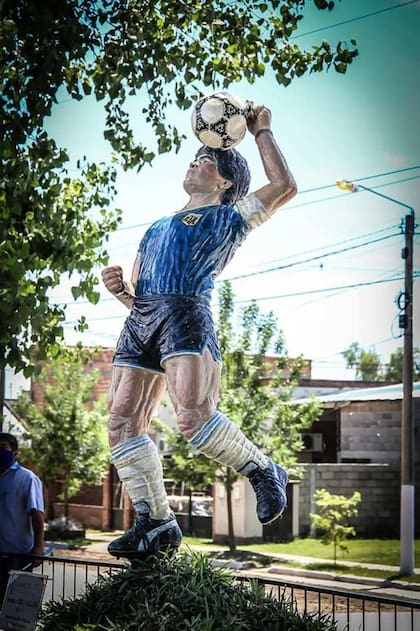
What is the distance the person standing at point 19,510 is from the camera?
219 inches

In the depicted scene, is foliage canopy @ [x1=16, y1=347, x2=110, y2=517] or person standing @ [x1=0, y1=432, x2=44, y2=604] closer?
person standing @ [x1=0, y1=432, x2=44, y2=604]

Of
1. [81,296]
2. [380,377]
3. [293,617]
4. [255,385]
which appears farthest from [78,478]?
[380,377]

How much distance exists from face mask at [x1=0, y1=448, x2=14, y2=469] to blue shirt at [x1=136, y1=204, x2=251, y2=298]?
261cm

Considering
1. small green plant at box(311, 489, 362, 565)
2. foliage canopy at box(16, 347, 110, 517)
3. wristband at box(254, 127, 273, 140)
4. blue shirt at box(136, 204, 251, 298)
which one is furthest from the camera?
foliage canopy at box(16, 347, 110, 517)

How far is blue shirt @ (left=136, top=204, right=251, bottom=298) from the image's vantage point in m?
3.37

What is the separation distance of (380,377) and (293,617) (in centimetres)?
5363

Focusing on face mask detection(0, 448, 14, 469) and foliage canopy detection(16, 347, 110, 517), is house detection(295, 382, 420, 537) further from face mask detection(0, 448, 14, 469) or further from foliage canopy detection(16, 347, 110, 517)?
face mask detection(0, 448, 14, 469)

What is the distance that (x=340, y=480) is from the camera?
17.5 metres

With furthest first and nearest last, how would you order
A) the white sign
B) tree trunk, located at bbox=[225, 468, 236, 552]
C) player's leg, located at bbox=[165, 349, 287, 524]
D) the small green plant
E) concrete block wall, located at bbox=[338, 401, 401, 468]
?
concrete block wall, located at bbox=[338, 401, 401, 468]
tree trunk, located at bbox=[225, 468, 236, 552]
the small green plant
the white sign
player's leg, located at bbox=[165, 349, 287, 524]

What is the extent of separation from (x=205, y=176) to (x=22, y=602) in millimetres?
1846

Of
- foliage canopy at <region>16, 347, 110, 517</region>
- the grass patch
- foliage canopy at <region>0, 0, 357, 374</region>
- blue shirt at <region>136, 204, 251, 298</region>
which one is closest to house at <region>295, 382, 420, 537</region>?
the grass patch

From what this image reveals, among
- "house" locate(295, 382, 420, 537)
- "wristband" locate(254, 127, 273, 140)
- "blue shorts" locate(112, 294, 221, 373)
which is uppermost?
"wristband" locate(254, 127, 273, 140)

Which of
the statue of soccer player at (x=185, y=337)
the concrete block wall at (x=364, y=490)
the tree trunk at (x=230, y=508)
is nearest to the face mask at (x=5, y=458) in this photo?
the statue of soccer player at (x=185, y=337)

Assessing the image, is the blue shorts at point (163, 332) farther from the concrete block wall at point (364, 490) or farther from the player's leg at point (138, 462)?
the concrete block wall at point (364, 490)
